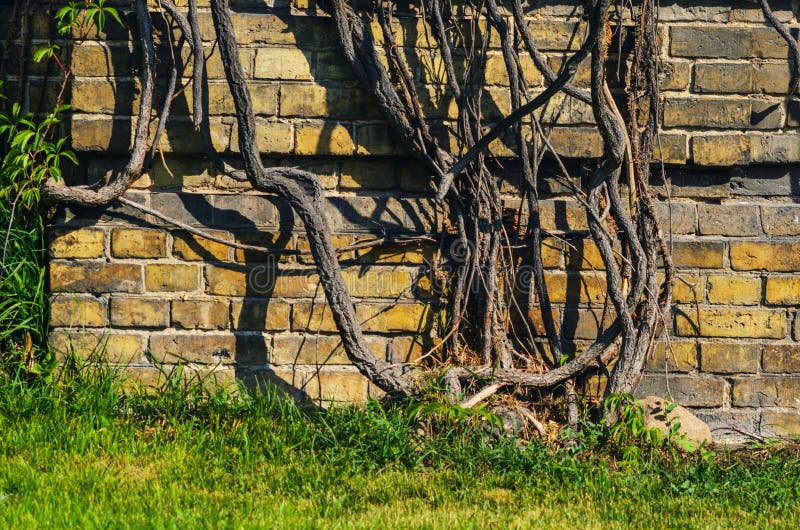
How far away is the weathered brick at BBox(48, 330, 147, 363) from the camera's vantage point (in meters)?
3.10

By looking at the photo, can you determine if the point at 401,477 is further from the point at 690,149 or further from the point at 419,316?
the point at 690,149

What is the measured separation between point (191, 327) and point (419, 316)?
3.03ft

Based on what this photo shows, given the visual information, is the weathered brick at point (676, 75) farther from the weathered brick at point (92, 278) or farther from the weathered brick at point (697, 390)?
the weathered brick at point (92, 278)

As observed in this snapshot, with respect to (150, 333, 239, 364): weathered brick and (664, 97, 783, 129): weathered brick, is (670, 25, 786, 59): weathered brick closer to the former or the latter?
(664, 97, 783, 129): weathered brick

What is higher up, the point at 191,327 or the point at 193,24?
the point at 193,24

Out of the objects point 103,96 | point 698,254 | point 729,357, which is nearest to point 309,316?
point 103,96

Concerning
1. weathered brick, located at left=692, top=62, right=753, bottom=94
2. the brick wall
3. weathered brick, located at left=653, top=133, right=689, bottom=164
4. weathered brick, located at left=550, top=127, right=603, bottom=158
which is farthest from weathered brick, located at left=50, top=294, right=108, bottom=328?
weathered brick, located at left=692, top=62, right=753, bottom=94

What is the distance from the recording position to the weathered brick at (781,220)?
3.15 m

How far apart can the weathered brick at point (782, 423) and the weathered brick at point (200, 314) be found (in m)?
2.22

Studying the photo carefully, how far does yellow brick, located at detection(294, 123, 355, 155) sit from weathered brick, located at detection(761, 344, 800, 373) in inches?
74.0

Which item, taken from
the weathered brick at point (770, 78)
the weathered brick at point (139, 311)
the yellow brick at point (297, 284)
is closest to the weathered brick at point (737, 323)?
the weathered brick at point (770, 78)

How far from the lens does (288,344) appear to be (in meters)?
3.14

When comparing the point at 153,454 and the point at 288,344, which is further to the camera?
the point at 288,344

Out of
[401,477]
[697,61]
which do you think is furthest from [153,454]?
[697,61]
